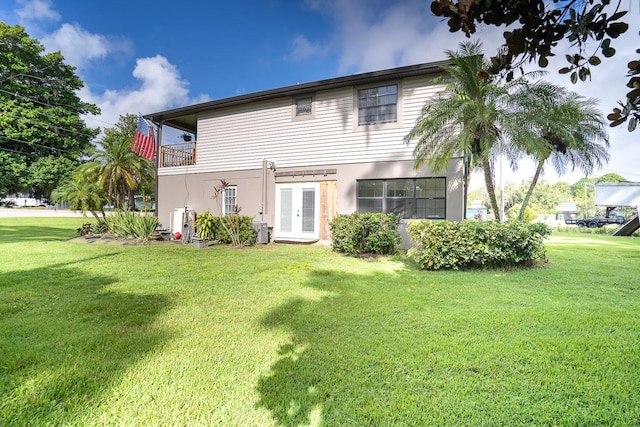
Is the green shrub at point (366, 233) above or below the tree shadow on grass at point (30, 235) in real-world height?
above

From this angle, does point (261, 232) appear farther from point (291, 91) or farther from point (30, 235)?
point (30, 235)

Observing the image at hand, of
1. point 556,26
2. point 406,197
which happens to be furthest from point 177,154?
point 556,26

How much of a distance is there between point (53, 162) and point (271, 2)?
33.4m

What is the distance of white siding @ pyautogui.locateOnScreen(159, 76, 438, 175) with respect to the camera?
9.68 meters

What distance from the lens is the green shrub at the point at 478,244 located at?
20.4 ft

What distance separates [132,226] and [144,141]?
4.14 metres

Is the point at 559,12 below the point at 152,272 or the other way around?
the other way around

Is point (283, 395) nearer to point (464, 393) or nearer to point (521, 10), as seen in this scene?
point (464, 393)

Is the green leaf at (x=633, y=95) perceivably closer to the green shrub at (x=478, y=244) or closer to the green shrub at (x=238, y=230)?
the green shrub at (x=478, y=244)

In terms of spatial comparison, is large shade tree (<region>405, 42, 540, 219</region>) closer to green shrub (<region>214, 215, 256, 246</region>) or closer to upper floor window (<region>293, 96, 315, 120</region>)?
upper floor window (<region>293, 96, 315, 120</region>)

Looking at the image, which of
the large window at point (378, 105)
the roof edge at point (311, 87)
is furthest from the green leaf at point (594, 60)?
the large window at point (378, 105)

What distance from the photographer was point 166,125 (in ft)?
46.9

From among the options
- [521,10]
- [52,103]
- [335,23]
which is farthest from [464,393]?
[52,103]

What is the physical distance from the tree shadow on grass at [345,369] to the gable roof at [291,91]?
7923mm
